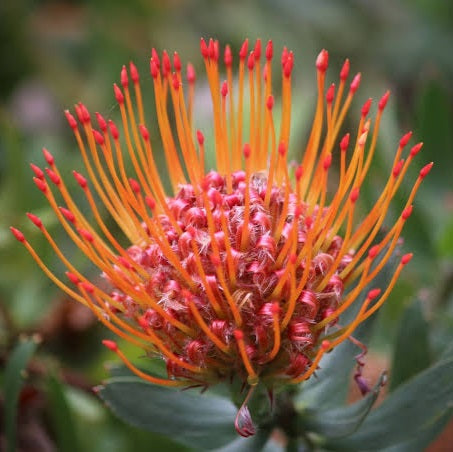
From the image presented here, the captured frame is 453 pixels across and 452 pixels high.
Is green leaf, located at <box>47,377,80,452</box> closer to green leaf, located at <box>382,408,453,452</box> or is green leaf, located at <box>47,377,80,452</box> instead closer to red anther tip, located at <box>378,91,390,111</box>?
green leaf, located at <box>382,408,453,452</box>

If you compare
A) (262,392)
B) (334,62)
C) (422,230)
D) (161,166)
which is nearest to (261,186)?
(262,392)

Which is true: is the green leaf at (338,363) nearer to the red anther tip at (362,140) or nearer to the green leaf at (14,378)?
the red anther tip at (362,140)

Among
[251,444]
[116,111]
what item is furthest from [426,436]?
[116,111]

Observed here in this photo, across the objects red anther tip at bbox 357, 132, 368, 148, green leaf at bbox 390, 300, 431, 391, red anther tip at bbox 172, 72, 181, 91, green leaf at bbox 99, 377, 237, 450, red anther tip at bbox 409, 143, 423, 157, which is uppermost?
red anther tip at bbox 409, 143, 423, 157

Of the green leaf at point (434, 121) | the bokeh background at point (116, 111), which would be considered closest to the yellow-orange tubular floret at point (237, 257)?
the bokeh background at point (116, 111)

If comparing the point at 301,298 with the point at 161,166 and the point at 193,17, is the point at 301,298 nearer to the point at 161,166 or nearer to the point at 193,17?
the point at 161,166

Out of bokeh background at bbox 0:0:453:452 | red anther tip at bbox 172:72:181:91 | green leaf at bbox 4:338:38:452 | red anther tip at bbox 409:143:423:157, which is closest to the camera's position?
red anther tip at bbox 409:143:423:157

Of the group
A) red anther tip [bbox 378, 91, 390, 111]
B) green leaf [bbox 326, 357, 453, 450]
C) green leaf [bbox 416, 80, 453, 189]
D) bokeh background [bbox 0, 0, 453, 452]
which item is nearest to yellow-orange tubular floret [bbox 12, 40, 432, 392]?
red anther tip [bbox 378, 91, 390, 111]

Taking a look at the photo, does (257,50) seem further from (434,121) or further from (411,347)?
(434,121)
